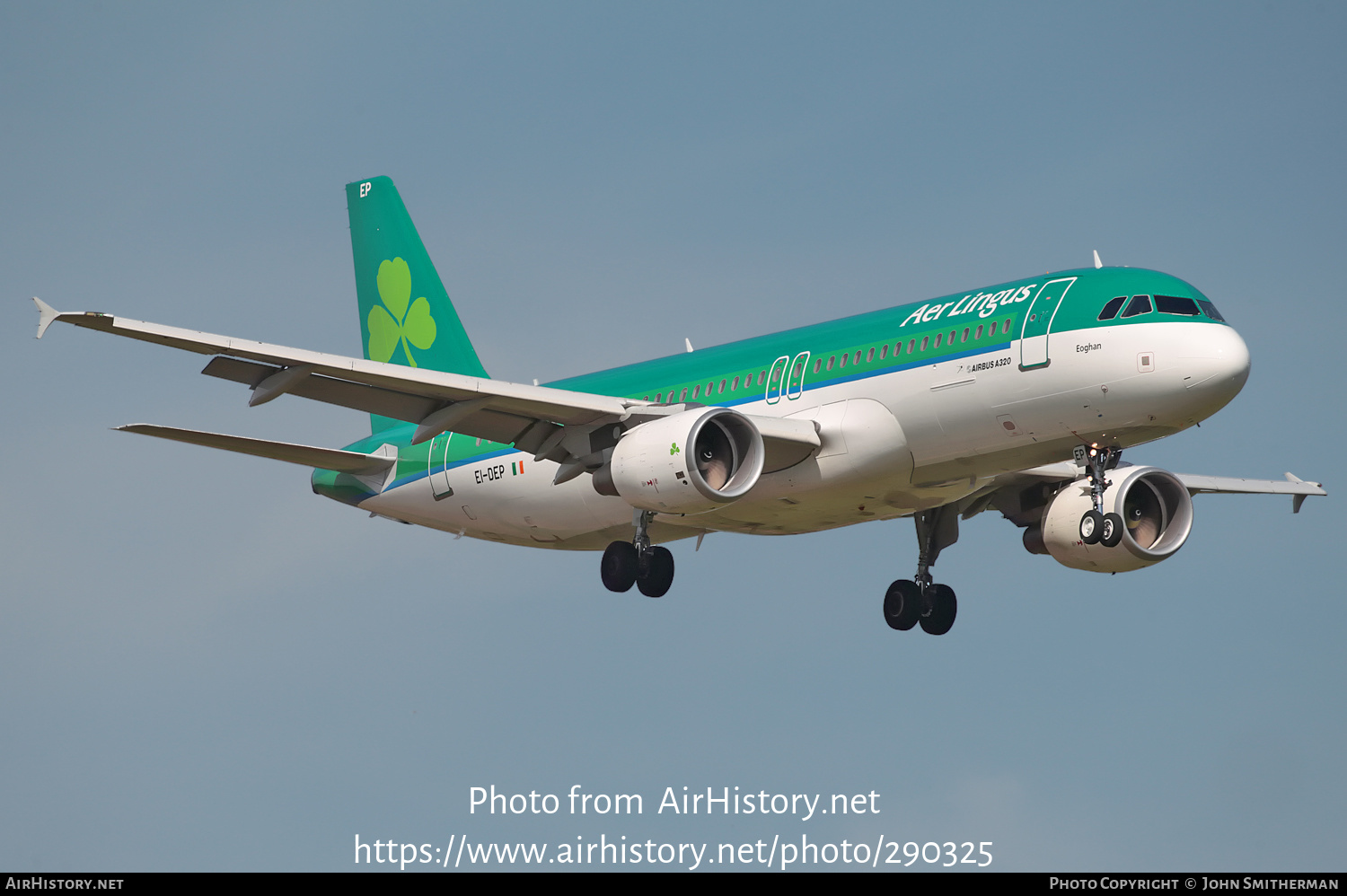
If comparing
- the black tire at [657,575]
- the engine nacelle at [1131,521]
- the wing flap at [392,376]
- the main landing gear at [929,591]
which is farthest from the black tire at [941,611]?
the wing flap at [392,376]

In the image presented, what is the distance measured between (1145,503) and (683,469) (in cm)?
1128

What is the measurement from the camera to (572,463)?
3706 centimetres

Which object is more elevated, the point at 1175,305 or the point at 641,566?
the point at 1175,305

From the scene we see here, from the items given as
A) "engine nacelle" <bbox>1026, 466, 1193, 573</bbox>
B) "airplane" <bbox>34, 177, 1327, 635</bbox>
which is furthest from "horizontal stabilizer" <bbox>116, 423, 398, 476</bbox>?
"engine nacelle" <bbox>1026, 466, 1193, 573</bbox>

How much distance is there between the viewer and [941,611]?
135 feet

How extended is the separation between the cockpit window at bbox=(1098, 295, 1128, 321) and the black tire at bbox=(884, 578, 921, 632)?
34.9ft

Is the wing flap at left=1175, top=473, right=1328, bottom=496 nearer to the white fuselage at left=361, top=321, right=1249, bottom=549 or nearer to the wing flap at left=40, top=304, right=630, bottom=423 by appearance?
the white fuselage at left=361, top=321, right=1249, bottom=549

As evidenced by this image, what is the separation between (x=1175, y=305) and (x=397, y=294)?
71.1 ft

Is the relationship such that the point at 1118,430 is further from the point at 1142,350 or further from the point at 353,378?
the point at 353,378

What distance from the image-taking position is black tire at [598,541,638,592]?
38.1 m

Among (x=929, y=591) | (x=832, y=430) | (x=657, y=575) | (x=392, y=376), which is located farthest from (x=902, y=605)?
(x=392, y=376)

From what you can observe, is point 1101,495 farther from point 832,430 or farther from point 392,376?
point 392,376

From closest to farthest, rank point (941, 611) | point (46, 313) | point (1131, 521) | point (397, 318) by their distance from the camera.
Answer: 1. point (46, 313)
2. point (1131, 521)
3. point (941, 611)
4. point (397, 318)

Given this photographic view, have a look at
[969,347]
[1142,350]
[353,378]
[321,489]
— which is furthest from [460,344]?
[1142,350]
